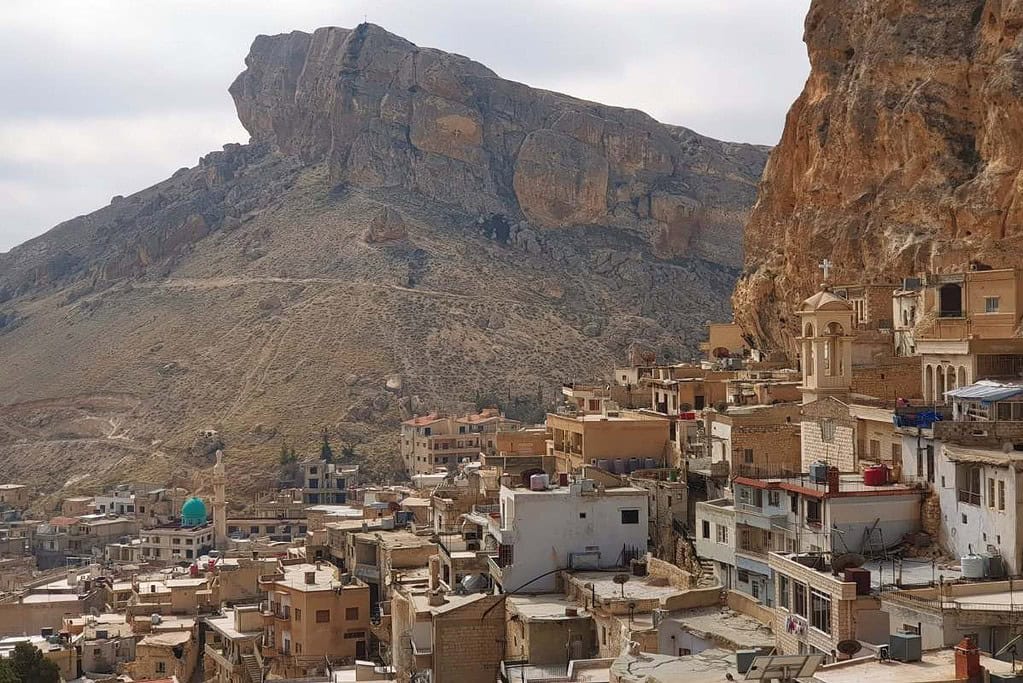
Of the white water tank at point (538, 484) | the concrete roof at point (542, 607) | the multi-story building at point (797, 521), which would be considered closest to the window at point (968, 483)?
the multi-story building at point (797, 521)

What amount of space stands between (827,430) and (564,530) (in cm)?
628

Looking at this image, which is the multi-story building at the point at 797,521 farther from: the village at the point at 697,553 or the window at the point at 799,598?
the window at the point at 799,598

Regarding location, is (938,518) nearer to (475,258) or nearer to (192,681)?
(192,681)

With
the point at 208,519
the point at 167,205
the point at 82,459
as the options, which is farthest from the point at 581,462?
the point at 167,205

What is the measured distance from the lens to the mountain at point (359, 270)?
100062 millimetres

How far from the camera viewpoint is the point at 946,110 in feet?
169

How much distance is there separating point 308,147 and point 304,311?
37601 mm

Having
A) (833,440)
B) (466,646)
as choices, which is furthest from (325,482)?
(833,440)

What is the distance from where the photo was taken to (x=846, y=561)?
24.4 m

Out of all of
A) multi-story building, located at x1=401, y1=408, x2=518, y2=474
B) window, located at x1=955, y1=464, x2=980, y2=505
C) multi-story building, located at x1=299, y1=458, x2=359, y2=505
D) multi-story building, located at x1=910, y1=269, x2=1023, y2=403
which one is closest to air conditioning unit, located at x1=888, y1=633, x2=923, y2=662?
window, located at x1=955, y1=464, x2=980, y2=505

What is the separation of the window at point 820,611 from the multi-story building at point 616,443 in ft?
58.5

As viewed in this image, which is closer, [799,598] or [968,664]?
[968,664]

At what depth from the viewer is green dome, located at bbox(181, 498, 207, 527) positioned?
72.4 metres

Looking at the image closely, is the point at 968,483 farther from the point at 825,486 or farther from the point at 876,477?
the point at 825,486
